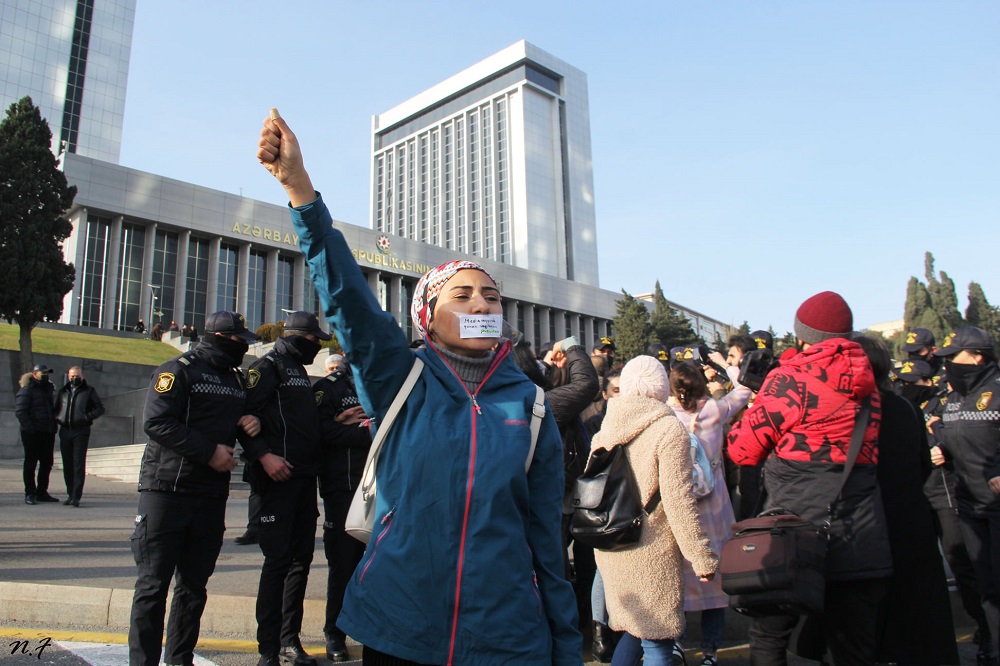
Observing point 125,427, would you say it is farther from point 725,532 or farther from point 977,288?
point 977,288

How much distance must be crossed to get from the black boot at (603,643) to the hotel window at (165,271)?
4835 cm

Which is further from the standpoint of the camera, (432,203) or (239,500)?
(432,203)

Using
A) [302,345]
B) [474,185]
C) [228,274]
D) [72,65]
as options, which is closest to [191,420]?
[302,345]

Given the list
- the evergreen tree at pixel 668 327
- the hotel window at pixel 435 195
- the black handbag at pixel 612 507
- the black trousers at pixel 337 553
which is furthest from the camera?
the hotel window at pixel 435 195

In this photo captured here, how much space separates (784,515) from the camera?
306 cm

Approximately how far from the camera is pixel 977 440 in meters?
4.84

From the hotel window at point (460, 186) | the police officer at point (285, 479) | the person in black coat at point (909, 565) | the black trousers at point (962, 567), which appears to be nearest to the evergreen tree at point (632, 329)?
the black trousers at point (962, 567)

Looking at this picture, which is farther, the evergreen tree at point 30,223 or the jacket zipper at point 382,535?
the evergreen tree at point 30,223

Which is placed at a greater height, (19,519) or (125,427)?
(125,427)

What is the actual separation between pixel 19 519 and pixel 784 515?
366 inches

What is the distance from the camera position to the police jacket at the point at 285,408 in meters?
4.77

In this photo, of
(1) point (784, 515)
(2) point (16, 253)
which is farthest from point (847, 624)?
(2) point (16, 253)

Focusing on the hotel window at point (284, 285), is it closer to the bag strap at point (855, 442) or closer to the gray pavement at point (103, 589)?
the gray pavement at point (103, 589)

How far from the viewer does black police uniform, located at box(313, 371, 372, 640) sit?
4.86m
